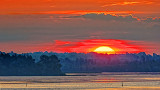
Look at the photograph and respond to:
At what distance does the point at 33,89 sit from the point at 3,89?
9.64 m

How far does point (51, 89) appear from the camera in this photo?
170625 millimetres

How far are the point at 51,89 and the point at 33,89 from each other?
19.4ft

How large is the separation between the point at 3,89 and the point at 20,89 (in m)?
7.33

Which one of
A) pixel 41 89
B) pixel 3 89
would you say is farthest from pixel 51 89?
pixel 3 89

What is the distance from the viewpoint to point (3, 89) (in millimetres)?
167375

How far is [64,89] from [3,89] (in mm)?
20171

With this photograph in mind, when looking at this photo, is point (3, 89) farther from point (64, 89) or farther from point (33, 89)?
point (64, 89)

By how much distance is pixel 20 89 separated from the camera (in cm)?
17288

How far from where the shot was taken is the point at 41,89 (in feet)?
562

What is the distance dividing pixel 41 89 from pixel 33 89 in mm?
3239

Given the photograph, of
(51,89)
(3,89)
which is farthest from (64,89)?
(3,89)

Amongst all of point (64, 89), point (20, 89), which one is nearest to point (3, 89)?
point (20, 89)

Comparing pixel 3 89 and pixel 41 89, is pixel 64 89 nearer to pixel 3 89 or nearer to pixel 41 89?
pixel 41 89

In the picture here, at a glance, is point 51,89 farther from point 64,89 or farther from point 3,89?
point 3,89
